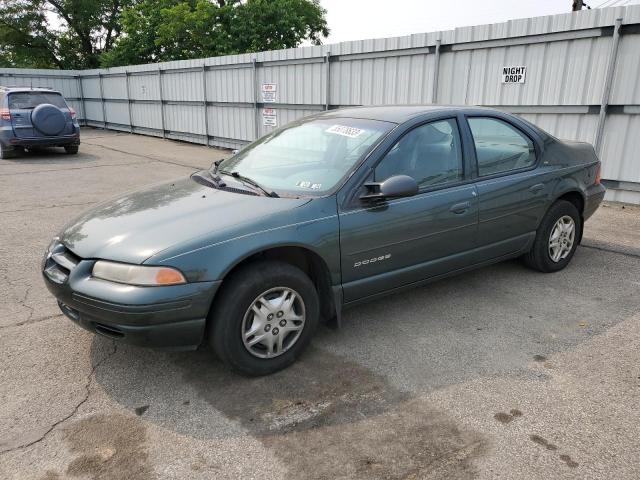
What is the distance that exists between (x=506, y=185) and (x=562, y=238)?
1.09 meters

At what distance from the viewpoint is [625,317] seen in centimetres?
404

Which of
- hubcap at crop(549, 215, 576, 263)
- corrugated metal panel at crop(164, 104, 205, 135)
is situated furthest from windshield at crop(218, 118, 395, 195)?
corrugated metal panel at crop(164, 104, 205, 135)

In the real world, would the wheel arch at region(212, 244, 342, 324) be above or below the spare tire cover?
below

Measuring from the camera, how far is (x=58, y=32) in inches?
1325

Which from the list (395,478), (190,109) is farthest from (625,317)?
(190,109)

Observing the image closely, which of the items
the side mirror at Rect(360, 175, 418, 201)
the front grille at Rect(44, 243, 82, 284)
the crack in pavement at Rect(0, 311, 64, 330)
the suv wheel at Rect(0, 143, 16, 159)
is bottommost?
the crack in pavement at Rect(0, 311, 64, 330)

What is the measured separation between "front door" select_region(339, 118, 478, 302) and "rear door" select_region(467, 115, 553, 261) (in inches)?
6.9

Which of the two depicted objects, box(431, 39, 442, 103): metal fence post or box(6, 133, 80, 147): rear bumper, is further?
box(6, 133, 80, 147): rear bumper

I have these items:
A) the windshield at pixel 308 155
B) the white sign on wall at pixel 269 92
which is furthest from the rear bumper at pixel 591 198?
the white sign on wall at pixel 269 92

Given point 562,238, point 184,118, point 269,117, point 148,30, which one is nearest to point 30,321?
point 562,238

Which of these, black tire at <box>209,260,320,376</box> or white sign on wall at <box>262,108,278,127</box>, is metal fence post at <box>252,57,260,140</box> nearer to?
white sign on wall at <box>262,108,278,127</box>

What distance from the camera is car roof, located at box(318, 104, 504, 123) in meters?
3.91

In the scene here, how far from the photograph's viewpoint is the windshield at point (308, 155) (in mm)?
3588

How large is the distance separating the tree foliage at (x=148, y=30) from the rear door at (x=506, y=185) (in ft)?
77.7
